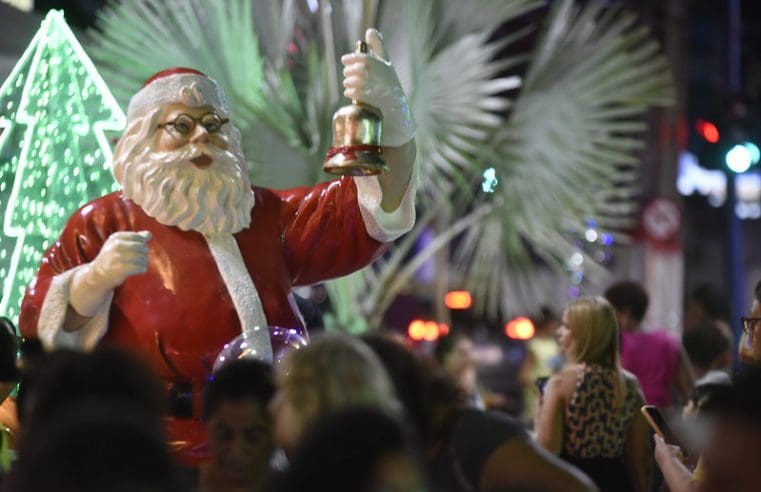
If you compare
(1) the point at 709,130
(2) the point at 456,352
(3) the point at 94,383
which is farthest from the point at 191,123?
(1) the point at 709,130

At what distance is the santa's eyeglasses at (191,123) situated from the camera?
640 centimetres

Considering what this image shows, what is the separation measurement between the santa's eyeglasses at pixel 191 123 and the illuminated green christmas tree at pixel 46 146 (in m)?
0.82

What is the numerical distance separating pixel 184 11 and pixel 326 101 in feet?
4.80

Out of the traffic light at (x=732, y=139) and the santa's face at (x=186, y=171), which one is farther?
the traffic light at (x=732, y=139)

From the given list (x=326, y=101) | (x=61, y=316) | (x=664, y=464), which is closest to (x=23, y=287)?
(x=61, y=316)

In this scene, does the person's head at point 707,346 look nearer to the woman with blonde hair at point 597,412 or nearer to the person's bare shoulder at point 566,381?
the woman with blonde hair at point 597,412

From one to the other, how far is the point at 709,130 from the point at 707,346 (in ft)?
19.1

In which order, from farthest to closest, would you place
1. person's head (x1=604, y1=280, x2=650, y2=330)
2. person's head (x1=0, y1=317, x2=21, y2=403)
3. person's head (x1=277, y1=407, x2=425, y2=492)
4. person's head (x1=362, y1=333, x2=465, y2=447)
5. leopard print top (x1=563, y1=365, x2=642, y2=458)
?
person's head (x1=604, y1=280, x2=650, y2=330), leopard print top (x1=563, y1=365, x2=642, y2=458), person's head (x1=0, y1=317, x2=21, y2=403), person's head (x1=362, y1=333, x2=465, y2=447), person's head (x1=277, y1=407, x2=425, y2=492)

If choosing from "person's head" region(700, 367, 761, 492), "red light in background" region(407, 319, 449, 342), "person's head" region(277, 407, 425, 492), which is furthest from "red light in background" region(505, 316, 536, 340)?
"person's head" region(277, 407, 425, 492)

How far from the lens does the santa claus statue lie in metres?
6.03

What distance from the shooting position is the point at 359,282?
40.6 ft

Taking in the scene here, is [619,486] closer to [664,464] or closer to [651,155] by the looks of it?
[664,464]

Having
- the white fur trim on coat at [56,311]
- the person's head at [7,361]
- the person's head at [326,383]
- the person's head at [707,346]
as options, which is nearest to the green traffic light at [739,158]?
the person's head at [707,346]

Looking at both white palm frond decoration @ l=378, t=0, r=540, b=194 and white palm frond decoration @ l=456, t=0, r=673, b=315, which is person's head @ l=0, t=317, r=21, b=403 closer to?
white palm frond decoration @ l=378, t=0, r=540, b=194
